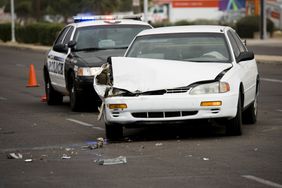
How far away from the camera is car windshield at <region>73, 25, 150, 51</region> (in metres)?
17.8

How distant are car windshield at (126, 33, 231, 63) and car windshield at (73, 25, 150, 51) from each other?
4175mm

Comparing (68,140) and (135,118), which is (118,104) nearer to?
(135,118)

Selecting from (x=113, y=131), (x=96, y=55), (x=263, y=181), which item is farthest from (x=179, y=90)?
(x=96, y=55)

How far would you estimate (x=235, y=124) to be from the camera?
12219 millimetres

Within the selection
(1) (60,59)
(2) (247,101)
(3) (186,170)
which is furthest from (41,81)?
(3) (186,170)

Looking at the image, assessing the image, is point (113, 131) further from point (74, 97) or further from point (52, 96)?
point (52, 96)

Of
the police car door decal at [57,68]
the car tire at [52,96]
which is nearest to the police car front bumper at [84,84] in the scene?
the police car door decal at [57,68]

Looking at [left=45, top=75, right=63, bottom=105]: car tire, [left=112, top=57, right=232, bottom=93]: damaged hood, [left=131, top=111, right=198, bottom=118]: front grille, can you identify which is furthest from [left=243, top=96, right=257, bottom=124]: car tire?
[left=45, top=75, right=63, bottom=105]: car tire

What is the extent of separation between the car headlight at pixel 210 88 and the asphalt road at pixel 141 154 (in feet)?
1.49

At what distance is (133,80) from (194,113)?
3.14 feet

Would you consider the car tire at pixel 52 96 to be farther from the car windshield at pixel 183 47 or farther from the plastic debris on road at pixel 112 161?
the plastic debris on road at pixel 112 161

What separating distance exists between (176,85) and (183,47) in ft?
4.91

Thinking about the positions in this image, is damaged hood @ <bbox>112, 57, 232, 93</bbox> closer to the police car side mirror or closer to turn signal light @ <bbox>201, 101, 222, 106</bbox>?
turn signal light @ <bbox>201, 101, 222, 106</bbox>

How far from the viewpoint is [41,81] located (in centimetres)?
2773
